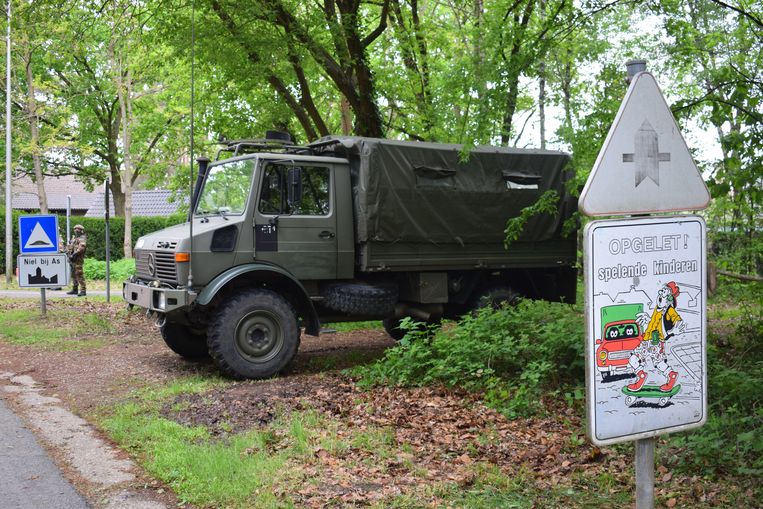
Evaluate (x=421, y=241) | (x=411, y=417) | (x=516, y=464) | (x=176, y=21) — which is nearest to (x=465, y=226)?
(x=421, y=241)

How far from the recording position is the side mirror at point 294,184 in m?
9.07

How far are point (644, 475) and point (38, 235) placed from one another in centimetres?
1352

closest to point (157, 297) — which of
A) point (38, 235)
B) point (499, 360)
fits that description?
point (499, 360)

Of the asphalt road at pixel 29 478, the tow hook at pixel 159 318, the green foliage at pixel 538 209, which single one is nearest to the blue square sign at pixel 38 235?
the tow hook at pixel 159 318

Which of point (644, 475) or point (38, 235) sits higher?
point (38, 235)

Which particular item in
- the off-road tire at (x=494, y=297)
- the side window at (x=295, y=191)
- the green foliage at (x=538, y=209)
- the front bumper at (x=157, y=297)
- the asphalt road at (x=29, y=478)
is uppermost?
the side window at (x=295, y=191)

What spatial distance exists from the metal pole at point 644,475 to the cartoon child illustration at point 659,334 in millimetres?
245

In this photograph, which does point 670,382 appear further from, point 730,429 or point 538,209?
point 538,209

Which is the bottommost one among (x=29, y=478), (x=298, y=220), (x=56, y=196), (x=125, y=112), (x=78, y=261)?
(x=29, y=478)

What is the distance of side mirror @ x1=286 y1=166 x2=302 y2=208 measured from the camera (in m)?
9.07

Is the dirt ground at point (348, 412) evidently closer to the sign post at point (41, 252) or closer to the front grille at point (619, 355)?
the front grille at point (619, 355)

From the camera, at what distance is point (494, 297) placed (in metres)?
11.2

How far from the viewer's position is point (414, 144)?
10.4 meters

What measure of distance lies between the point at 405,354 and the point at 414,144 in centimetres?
331
